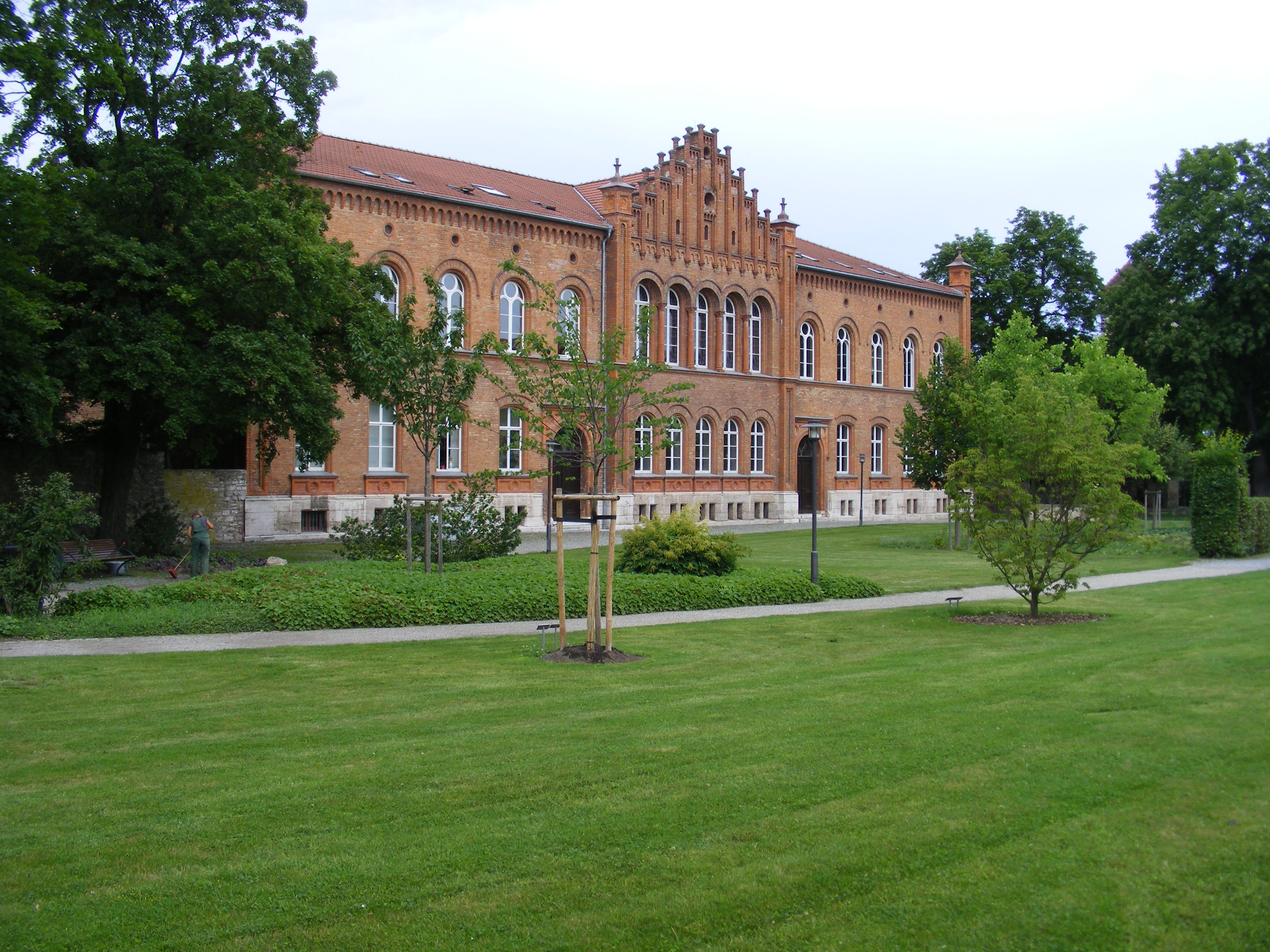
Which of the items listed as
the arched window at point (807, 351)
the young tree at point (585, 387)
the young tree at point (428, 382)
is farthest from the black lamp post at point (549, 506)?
the arched window at point (807, 351)

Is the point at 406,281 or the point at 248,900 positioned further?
the point at 406,281

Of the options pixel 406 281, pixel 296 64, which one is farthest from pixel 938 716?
pixel 406 281

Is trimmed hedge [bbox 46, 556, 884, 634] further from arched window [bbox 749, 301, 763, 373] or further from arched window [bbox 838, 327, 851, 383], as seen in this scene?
arched window [bbox 838, 327, 851, 383]

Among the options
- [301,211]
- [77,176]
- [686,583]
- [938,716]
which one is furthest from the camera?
[301,211]

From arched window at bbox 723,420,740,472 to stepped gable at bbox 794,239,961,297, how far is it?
8108 millimetres

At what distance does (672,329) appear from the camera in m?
43.9

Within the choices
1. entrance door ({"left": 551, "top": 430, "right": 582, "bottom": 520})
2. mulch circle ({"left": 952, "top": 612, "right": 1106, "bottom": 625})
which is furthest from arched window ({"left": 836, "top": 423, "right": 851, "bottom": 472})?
mulch circle ({"left": 952, "top": 612, "right": 1106, "bottom": 625})

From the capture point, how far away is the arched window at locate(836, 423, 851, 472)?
50.8m

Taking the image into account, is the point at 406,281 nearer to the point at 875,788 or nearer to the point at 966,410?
the point at 966,410

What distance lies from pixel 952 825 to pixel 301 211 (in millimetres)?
22650

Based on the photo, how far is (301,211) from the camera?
2489 cm

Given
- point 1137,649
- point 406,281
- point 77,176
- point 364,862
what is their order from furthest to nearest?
point 406,281, point 77,176, point 1137,649, point 364,862

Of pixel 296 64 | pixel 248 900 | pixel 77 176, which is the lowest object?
pixel 248 900

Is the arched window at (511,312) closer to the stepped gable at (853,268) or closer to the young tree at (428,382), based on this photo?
the stepped gable at (853,268)
